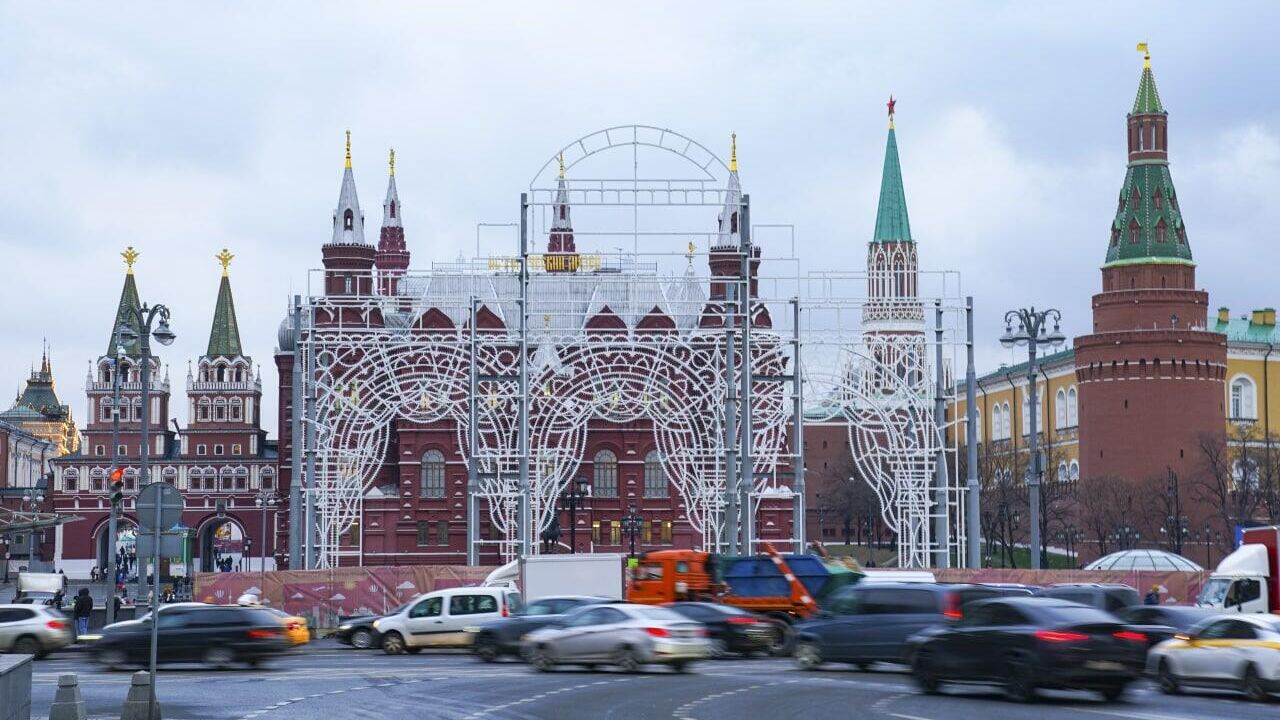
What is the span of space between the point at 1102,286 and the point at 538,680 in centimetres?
10500

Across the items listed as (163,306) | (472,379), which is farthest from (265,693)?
(472,379)

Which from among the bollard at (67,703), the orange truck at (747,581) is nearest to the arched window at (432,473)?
the orange truck at (747,581)

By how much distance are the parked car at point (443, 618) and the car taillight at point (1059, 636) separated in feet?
52.4

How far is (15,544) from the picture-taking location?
491 feet

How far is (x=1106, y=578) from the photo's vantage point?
4931cm

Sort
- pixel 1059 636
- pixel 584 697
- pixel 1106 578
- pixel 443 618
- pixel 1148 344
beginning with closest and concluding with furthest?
pixel 1059 636
pixel 584 697
pixel 443 618
pixel 1106 578
pixel 1148 344

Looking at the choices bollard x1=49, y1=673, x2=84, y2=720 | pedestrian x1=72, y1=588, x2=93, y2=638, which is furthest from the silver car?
pedestrian x1=72, y1=588, x2=93, y2=638

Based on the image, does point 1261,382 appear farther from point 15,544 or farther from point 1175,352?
point 15,544

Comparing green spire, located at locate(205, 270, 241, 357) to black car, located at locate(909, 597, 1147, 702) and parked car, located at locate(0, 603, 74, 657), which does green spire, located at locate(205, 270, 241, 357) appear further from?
black car, located at locate(909, 597, 1147, 702)

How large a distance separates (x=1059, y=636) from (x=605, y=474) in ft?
291

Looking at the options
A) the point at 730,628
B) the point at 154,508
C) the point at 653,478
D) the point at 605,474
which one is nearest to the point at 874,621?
the point at 730,628

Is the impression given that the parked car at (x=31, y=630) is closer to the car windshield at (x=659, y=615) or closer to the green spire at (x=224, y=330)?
the car windshield at (x=659, y=615)

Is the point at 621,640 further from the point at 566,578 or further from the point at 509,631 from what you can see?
the point at 566,578

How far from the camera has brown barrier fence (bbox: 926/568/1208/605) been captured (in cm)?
4853
